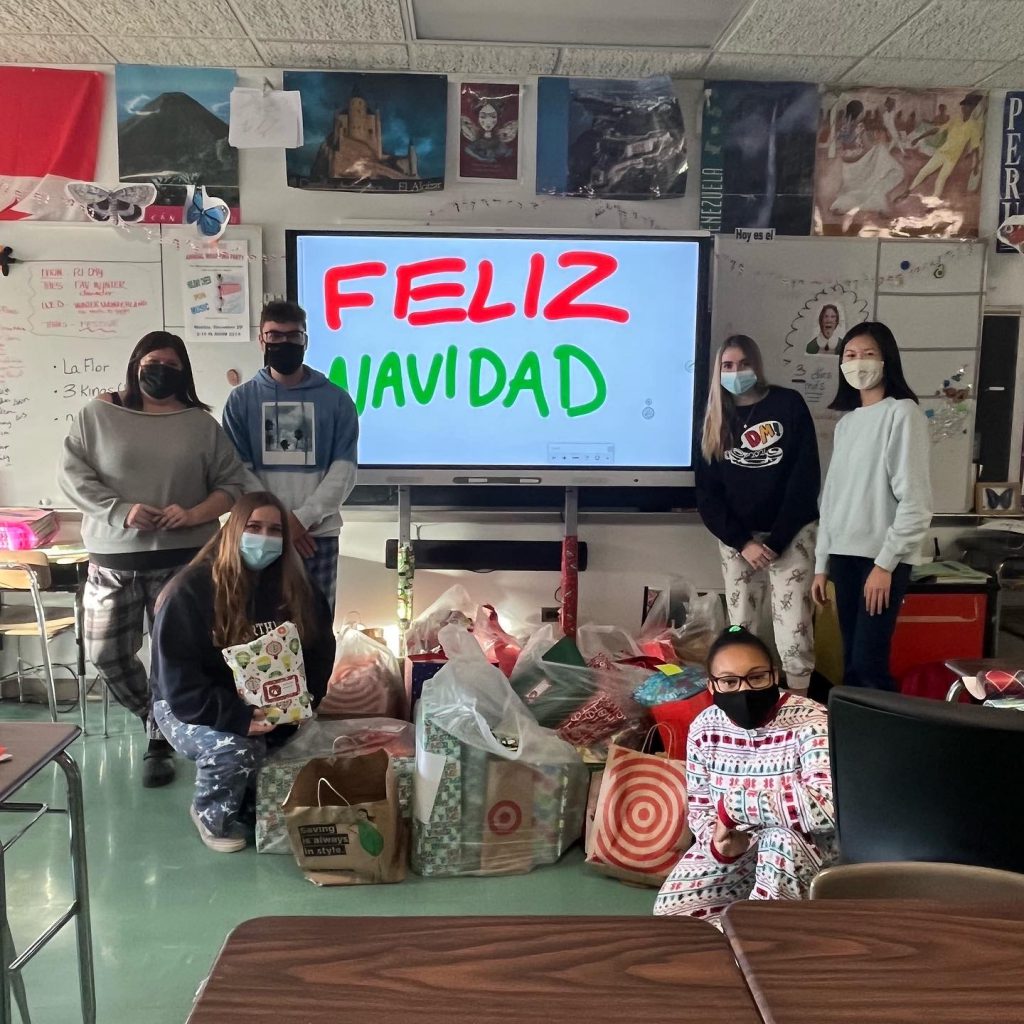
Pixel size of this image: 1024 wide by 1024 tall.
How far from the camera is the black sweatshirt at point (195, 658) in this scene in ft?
7.73

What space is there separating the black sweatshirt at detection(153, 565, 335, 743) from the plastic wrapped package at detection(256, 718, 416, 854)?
16 cm

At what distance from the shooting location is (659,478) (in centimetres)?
339

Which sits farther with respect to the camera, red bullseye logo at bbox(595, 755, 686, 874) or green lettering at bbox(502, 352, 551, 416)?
green lettering at bbox(502, 352, 551, 416)

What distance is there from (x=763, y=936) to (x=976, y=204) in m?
3.72

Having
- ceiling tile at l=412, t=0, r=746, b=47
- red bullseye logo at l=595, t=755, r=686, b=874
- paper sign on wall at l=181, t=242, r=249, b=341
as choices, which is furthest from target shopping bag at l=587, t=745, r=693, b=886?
ceiling tile at l=412, t=0, r=746, b=47

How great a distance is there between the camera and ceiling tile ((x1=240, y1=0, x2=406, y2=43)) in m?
2.89

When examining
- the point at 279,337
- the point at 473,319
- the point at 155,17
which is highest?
the point at 155,17

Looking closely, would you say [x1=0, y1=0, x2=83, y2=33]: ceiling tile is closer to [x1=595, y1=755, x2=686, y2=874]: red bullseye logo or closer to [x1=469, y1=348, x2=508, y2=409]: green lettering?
[x1=469, y1=348, x2=508, y2=409]: green lettering

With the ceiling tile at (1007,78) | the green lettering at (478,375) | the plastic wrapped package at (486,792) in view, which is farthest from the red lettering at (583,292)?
the ceiling tile at (1007,78)

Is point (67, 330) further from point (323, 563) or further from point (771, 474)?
point (771, 474)

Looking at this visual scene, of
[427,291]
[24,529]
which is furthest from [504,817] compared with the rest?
[24,529]

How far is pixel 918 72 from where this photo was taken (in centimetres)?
339

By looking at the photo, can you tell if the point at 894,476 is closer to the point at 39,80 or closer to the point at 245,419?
the point at 245,419

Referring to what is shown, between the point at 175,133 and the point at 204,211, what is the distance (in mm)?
341
